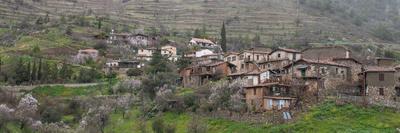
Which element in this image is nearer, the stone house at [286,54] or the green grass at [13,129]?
the green grass at [13,129]

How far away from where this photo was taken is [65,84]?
82375 millimetres

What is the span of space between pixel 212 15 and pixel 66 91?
281 feet

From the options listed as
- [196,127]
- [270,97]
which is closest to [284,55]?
[270,97]

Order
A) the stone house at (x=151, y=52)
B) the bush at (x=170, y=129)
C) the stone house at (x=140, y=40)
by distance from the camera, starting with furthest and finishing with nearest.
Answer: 1. the stone house at (x=140, y=40)
2. the stone house at (x=151, y=52)
3. the bush at (x=170, y=129)

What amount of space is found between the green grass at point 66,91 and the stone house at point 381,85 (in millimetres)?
32217

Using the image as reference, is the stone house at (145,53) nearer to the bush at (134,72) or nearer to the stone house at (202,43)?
the stone house at (202,43)

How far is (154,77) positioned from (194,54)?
2599 centimetres

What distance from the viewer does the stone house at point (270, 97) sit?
60.7 metres

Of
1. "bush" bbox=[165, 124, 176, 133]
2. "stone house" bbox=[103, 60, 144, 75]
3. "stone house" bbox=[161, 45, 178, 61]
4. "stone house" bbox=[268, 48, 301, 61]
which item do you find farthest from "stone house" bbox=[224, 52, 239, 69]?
"bush" bbox=[165, 124, 176, 133]

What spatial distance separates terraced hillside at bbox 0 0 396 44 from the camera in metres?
141

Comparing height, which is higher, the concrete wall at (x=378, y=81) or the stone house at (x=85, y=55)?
the stone house at (x=85, y=55)

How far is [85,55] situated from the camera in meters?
97.8

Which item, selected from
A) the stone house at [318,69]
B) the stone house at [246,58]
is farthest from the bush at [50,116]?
the stone house at [318,69]

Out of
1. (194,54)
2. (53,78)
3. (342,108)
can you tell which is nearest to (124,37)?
(194,54)
